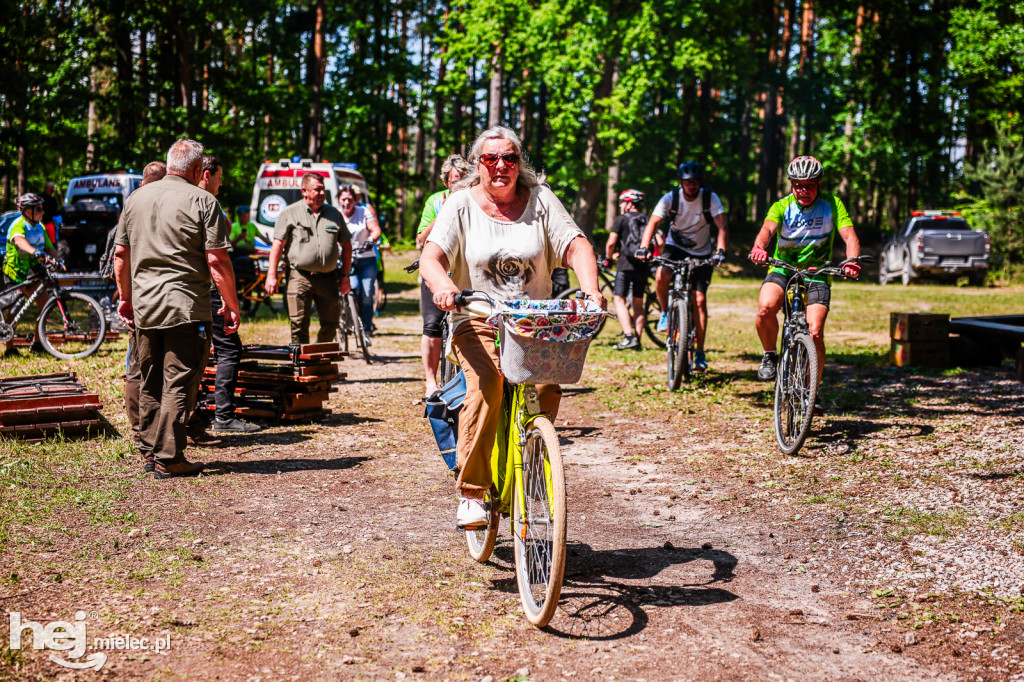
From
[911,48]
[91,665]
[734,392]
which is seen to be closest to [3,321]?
[734,392]

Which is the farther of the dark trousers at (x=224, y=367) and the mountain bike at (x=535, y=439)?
the dark trousers at (x=224, y=367)

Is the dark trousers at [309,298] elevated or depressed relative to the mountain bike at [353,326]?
elevated

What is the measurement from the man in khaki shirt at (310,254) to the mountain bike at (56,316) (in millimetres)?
4017

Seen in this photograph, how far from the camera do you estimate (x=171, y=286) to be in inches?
248

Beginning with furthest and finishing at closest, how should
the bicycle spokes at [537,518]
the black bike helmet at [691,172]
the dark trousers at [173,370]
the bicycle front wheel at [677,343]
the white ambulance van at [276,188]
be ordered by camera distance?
the white ambulance van at [276,188], the black bike helmet at [691,172], the bicycle front wheel at [677,343], the dark trousers at [173,370], the bicycle spokes at [537,518]

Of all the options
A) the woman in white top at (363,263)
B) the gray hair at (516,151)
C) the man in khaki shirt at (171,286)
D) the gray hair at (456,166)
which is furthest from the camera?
the woman in white top at (363,263)

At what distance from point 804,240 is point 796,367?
1131 mm

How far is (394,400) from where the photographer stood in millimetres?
9766

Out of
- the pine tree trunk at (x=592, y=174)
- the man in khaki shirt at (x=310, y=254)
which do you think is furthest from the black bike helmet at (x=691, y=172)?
the pine tree trunk at (x=592, y=174)

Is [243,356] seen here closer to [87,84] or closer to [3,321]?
[3,321]

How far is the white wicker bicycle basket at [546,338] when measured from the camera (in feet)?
12.3

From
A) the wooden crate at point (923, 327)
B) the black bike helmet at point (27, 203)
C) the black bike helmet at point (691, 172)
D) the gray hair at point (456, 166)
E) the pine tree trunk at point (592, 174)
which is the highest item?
the pine tree trunk at point (592, 174)

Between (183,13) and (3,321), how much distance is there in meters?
18.0

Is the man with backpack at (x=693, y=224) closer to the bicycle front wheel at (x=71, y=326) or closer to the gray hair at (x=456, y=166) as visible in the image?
the gray hair at (x=456, y=166)
